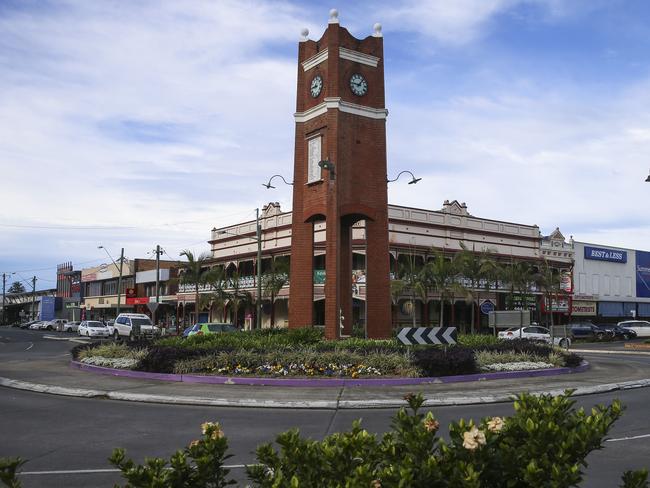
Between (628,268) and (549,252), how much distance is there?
15.0m

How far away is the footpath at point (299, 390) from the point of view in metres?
13.6

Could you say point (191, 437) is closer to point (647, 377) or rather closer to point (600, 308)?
point (647, 377)

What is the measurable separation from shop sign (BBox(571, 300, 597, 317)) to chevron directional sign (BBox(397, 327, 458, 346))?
45771 mm

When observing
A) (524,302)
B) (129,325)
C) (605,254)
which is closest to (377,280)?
(129,325)

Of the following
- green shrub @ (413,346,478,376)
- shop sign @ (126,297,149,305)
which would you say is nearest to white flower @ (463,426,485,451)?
green shrub @ (413,346,478,376)

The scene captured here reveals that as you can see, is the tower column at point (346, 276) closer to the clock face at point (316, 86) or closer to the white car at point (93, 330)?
the clock face at point (316, 86)

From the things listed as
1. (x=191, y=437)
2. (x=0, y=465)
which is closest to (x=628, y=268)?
(x=191, y=437)

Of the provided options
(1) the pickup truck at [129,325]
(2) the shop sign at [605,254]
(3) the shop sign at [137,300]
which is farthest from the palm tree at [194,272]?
(2) the shop sign at [605,254]

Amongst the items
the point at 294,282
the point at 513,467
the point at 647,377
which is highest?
the point at 294,282

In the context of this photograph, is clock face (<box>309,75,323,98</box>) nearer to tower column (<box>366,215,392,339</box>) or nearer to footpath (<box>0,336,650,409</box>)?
tower column (<box>366,215,392,339</box>)

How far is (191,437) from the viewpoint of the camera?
9.65 m

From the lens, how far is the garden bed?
17.4 metres

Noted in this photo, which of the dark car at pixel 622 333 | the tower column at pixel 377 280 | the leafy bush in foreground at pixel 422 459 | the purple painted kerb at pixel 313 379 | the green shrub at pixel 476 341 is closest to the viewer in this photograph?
the leafy bush in foreground at pixel 422 459

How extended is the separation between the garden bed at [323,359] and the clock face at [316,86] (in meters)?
10.1
